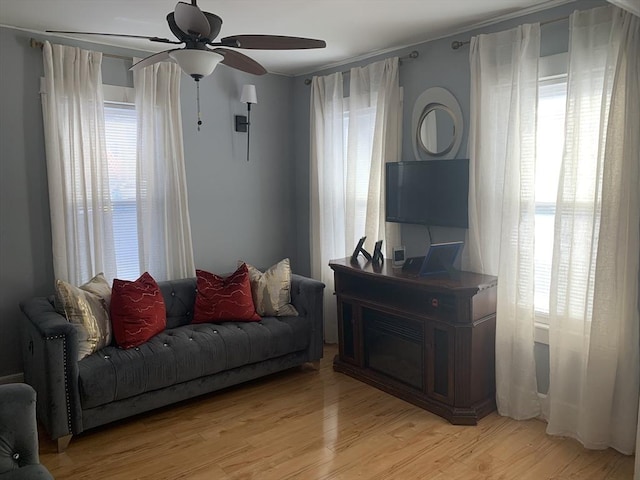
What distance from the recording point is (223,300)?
3680mm

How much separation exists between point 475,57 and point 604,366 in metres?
1.99

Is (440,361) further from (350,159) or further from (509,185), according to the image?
(350,159)

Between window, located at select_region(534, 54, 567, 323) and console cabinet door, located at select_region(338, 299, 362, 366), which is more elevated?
window, located at select_region(534, 54, 567, 323)

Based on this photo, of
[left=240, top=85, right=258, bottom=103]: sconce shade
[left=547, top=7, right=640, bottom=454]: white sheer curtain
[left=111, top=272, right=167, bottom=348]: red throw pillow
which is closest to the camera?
[left=547, top=7, right=640, bottom=454]: white sheer curtain

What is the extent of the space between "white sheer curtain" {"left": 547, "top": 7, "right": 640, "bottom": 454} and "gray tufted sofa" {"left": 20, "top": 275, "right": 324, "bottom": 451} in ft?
5.63

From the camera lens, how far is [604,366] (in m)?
2.69

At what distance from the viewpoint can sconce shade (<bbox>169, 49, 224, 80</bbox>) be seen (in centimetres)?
209

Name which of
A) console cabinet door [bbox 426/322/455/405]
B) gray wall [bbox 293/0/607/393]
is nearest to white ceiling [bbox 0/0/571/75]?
gray wall [bbox 293/0/607/393]

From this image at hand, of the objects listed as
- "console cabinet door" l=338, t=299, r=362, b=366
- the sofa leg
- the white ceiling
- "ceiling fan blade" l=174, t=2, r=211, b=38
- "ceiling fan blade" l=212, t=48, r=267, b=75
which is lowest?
the sofa leg

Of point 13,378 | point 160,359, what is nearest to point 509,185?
point 160,359

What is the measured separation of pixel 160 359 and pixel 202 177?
174 centimetres

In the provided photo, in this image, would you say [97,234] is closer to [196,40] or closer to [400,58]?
[196,40]

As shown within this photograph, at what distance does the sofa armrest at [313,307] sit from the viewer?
3791 millimetres

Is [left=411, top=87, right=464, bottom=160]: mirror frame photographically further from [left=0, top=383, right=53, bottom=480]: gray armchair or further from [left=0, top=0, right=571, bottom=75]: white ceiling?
[left=0, top=383, right=53, bottom=480]: gray armchair
